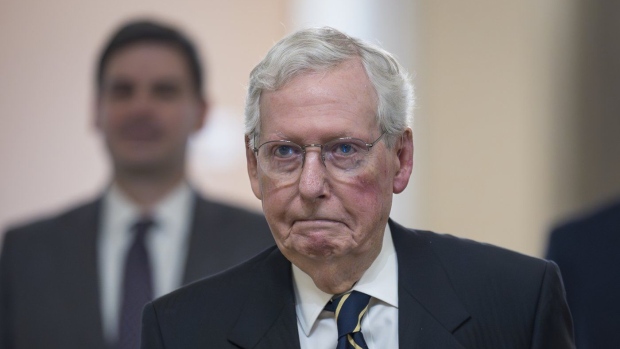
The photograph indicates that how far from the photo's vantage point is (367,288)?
96.7 inches

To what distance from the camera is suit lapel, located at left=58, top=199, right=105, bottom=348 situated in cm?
392

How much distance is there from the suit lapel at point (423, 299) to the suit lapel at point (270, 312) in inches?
9.7

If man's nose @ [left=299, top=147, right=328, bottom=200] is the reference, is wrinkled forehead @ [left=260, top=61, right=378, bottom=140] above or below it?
above

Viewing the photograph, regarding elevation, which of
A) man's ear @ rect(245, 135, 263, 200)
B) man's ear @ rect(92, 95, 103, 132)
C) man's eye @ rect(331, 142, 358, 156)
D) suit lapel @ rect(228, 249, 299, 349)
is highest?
man's eye @ rect(331, 142, 358, 156)

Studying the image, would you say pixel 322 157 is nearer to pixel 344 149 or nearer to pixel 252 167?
pixel 344 149

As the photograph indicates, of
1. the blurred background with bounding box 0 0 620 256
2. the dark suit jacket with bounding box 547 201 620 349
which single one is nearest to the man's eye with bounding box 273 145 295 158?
the dark suit jacket with bounding box 547 201 620 349

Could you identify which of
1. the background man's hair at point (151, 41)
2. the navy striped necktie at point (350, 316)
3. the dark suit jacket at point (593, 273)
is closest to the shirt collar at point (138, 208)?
the background man's hair at point (151, 41)

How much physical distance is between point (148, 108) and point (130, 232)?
483 millimetres

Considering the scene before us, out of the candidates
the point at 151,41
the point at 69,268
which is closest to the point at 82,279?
the point at 69,268

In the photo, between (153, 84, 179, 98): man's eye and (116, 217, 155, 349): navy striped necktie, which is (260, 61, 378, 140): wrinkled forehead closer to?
(116, 217, 155, 349): navy striped necktie

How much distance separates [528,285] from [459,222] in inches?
152

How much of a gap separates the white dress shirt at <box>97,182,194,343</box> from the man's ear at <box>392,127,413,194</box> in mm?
1637

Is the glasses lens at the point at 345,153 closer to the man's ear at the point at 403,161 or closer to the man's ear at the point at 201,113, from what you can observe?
the man's ear at the point at 403,161

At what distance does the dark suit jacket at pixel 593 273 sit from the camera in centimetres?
305
